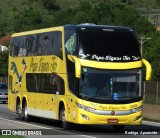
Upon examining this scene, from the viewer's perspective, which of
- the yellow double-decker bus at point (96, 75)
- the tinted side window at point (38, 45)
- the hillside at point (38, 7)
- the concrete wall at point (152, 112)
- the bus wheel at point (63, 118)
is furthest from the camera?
the hillside at point (38, 7)

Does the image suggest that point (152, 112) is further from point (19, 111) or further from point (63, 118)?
point (63, 118)

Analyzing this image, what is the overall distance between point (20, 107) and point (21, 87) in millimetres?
910

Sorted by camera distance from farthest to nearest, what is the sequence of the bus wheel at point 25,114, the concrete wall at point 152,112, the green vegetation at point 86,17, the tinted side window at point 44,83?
the green vegetation at point 86,17, the concrete wall at point 152,112, the bus wheel at point 25,114, the tinted side window at point 44,83

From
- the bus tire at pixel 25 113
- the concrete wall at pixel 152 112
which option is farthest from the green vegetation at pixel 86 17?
the bus tire at pixel 25 113

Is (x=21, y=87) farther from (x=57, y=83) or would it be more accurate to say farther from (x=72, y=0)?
(x=72, y=0)

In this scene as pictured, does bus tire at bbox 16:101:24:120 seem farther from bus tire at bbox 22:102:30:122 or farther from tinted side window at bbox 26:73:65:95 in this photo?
tinted side window at bbox 26:73:65:95

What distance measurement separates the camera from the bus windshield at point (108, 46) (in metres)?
23.4

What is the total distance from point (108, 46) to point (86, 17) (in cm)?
7874

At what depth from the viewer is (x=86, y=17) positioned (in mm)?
102312

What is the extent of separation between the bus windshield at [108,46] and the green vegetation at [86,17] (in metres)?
39.1

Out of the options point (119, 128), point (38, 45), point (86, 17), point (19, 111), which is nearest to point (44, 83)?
point (38, 45)

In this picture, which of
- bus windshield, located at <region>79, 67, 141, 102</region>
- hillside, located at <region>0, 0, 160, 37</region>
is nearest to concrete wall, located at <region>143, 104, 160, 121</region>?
bus windshield, located at <region>79, 67, 141, 102</region>

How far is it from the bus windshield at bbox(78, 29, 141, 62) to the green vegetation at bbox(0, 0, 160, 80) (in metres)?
39.1

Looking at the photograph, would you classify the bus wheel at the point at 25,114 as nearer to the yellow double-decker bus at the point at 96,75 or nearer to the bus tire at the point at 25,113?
the bus tire at the point at 25,113
